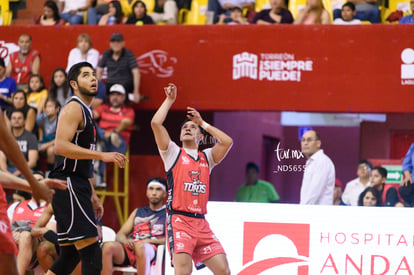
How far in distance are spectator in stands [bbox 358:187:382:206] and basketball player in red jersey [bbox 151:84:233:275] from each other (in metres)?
2.00

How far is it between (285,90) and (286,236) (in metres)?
3.83

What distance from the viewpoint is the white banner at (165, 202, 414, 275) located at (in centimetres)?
834

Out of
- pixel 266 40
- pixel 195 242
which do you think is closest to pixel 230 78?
pixel 266 40

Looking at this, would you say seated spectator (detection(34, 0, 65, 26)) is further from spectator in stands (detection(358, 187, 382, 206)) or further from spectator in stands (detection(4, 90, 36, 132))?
spectator in stands (detection(358, 187, 382, 206))

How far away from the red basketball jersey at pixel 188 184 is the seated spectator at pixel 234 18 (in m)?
4.95

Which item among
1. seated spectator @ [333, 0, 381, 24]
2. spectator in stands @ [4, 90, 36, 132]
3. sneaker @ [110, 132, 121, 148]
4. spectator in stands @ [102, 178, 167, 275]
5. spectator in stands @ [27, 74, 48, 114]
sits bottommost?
spectator in stands @ [102, 178, 167, 275]

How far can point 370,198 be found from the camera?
8.98m

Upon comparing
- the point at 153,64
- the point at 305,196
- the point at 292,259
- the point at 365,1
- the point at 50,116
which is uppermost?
the point at 365,1

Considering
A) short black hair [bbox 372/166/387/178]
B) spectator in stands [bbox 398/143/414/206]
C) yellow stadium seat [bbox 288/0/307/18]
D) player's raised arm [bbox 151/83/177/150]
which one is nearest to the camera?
Result: player's raised arm [bbox 151/83/177/150]

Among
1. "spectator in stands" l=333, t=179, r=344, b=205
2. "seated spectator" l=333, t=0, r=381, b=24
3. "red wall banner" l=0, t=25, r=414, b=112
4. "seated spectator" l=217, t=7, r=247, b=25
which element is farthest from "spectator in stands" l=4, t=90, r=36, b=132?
"seated spectator" l=333, t=0, r=381, b=24

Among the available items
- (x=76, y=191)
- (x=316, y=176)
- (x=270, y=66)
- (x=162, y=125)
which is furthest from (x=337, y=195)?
(x=76, y=191)

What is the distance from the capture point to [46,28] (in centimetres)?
1277

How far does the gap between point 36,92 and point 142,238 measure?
3.44 m

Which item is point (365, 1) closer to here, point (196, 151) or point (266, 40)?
point (266, 40)
